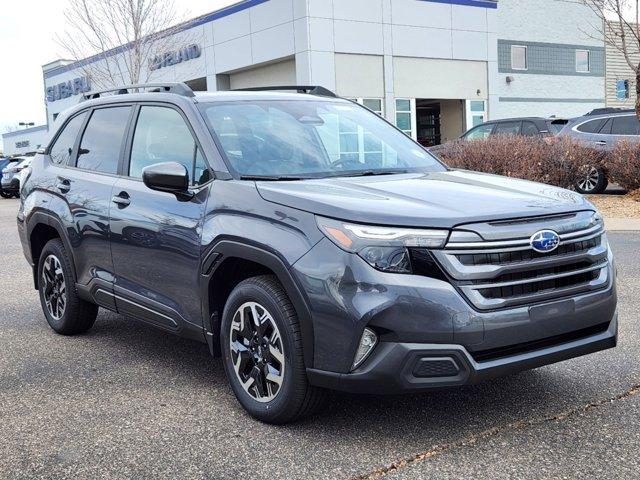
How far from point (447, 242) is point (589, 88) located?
43030mm

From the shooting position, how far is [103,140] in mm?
5637

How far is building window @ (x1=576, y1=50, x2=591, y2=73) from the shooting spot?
42.8 m

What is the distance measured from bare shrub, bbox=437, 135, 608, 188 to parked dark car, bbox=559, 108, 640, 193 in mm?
308

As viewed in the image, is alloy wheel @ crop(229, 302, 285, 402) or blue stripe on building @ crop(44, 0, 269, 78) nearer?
alloy wheel @ crop(229, 302, 285, 402)

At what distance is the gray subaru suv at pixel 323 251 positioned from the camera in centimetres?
346

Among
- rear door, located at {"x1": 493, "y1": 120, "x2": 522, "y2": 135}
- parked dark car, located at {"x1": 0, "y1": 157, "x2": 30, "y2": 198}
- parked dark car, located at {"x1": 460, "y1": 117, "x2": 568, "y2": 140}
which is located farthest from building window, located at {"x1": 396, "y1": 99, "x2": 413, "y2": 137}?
parked dark car, located at {"x1": 0, "y1": 157, "x2": 30, "y2": 198}

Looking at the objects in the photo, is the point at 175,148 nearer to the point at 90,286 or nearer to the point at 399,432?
the point at 90,286

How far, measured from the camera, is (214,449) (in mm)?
3748

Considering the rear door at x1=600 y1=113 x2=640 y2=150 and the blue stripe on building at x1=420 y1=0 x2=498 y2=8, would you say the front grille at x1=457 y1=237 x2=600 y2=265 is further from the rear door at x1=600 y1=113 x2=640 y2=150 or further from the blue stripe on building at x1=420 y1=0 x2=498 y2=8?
the blue stripe on building at x1=420 y1=0 x2=498 y2=8

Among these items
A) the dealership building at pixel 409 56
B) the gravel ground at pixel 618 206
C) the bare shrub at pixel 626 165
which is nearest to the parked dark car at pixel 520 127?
the bare shrub at pixel 626 165

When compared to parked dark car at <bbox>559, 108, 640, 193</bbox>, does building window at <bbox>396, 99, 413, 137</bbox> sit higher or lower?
higher

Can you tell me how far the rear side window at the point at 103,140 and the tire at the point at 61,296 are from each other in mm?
712

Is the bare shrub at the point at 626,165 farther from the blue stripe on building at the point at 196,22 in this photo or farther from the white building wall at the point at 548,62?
the white building wall at the point at 548,62

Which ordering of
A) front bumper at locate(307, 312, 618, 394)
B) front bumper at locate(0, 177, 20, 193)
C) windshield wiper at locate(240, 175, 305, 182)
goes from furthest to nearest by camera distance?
front bumper at locate(0, 177, 20, 193)
windshield wiper at locate(240, 175, 305, 182)
front bumper at locate(307, 312, 618, 394)
